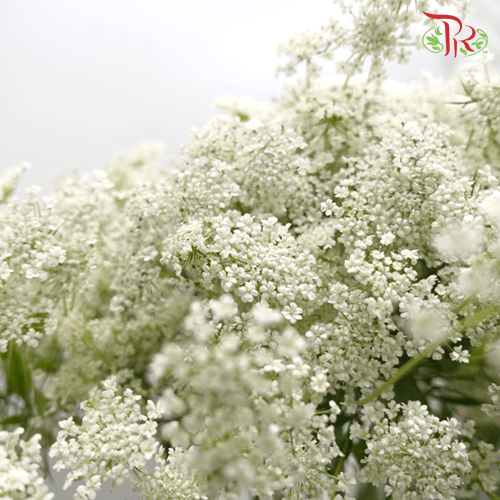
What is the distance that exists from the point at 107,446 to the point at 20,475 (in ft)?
0.40

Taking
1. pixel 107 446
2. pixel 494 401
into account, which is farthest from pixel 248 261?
pixel 494 401

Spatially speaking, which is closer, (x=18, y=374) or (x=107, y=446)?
(x=107, y=446)

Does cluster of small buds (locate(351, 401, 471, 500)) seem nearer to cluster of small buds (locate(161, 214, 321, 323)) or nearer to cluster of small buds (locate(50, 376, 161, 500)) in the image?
cluster of small buds (locate(161, 214, 321, 323))

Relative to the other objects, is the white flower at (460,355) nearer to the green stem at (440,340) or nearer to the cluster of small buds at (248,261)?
the green stem at (440,340)

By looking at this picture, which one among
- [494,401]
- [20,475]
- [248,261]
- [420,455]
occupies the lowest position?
[20,475]

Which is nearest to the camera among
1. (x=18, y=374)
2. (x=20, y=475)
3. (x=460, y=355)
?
(x=20, y=475)

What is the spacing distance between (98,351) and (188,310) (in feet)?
0.72

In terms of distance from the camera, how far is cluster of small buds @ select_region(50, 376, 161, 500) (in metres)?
0.62

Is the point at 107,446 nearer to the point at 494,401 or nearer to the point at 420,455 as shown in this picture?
the point at 420,455

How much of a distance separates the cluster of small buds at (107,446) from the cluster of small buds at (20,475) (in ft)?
0.22

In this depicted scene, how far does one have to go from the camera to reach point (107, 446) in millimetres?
626

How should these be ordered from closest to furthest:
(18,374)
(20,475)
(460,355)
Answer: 1. (20,475)
2. (460,355)
3. (18,374)

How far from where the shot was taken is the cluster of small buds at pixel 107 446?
2.04 feet

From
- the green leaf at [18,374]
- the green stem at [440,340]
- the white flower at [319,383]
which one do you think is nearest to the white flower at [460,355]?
the green stem at [440,340]
